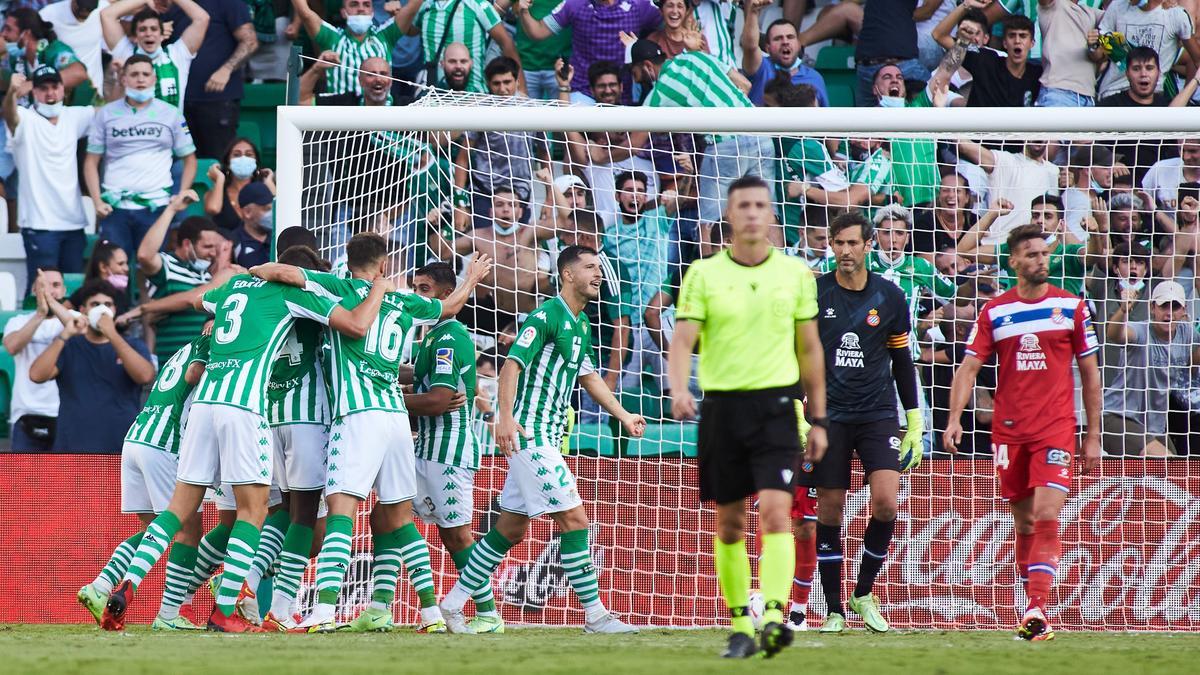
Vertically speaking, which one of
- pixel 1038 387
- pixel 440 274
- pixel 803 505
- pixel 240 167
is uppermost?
pixel 240 167

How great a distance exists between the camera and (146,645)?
6184 millimetres

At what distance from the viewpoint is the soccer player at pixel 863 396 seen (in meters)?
8.12

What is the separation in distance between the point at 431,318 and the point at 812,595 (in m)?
3.65

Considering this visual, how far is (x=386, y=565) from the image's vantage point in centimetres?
798

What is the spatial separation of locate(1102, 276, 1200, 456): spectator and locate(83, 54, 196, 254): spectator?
316 inches

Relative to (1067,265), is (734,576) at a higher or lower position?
lower

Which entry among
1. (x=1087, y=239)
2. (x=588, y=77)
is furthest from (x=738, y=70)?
(x=1087, y=239)

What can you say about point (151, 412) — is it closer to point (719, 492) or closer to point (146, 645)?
point (146, 645)

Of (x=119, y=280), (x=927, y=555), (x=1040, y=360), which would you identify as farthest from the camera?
(x=119, y=280)

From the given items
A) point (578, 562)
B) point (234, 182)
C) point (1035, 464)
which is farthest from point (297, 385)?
point (234, 182)

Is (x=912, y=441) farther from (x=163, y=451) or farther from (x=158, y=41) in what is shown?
(x=158, y=41)

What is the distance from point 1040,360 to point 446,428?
10.7ft

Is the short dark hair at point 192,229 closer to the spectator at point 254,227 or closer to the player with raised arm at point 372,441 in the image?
the spectator at point 254,227

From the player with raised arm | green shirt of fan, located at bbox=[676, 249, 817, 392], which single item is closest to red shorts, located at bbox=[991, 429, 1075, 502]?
green shirt of fan, located at bbox=[676, 249, 817, 392]
